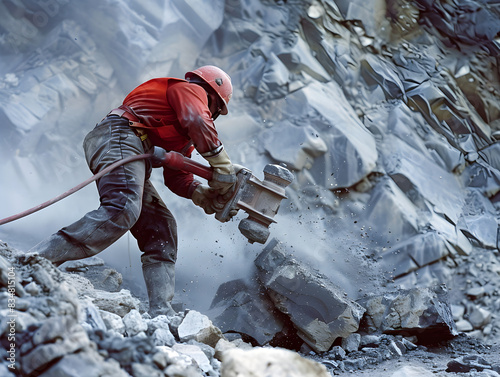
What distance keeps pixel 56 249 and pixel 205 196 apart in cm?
93

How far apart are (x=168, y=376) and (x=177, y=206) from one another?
335 cm

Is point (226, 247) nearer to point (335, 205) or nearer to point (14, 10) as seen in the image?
point (335, 205)

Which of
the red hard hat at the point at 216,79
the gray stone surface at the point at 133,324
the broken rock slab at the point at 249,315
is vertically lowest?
the broken rock slab at the point at 249,315

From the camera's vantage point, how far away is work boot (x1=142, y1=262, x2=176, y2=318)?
9.64 ft

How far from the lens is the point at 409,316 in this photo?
3.57 metres

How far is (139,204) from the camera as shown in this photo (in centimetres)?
267

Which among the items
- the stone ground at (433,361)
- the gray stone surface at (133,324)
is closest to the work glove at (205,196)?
the gray stone surface at (133,324)

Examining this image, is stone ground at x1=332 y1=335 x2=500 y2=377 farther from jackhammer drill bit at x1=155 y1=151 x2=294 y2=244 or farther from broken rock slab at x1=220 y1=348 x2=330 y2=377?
broken rock slab at x1=220 y1=348 x2=330 y2=377

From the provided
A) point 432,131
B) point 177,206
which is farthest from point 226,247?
point 432,131

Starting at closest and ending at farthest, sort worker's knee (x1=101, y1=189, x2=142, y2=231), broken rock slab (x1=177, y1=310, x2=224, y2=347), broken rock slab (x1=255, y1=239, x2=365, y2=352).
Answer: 1. broken rock slab (x1=177, y1=310, x2=224, y2=347)
2. worker's knee (x1=101, y1=189, x2=142, y2=231)
3. broken rock slab (x1=255, y1=239, x2=365, y2=352)

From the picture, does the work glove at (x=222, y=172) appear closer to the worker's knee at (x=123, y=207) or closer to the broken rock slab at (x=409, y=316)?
the worker's knee at (x=123, y=207)

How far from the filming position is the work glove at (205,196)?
3.05 m

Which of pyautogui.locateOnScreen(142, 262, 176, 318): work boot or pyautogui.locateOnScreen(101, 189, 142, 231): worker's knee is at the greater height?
pyautogui.locateOnScreen(101, 189, 142, 231): worker's knee

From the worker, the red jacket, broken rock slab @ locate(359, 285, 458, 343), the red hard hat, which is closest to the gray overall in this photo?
the worker
